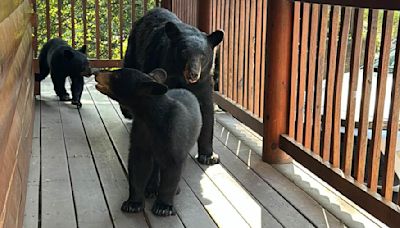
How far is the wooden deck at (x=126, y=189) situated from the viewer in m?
3.21

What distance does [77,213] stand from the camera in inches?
129

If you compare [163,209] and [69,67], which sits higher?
[69,67]

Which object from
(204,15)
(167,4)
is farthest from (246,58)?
(167,4)

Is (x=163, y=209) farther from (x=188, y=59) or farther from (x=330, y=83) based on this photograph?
(x=330, y=83)

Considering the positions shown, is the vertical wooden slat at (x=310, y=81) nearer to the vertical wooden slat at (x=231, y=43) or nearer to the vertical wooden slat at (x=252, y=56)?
the vertical wooden slat at (x=252, y=56)

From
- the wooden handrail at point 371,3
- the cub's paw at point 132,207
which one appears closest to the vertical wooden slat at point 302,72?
the wooden handrail at point 371,3

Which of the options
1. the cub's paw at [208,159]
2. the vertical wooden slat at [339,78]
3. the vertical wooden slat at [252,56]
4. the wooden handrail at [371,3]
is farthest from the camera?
the vertical wooden slat at [252,56]

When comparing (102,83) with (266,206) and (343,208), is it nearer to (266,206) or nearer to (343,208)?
(266,206)

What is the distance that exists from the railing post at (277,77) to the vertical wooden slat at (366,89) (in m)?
0.98

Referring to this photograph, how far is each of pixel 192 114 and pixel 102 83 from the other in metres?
0.58

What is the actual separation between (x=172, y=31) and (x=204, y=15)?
6.45 feet

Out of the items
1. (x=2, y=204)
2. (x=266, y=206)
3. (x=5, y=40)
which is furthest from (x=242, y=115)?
(x=2, y=204)

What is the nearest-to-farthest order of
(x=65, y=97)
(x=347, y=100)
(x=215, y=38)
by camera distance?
(x=347, y=100)
(x=215, y=38)
(x=65, y=97)

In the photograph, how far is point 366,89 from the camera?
3.14 meters
